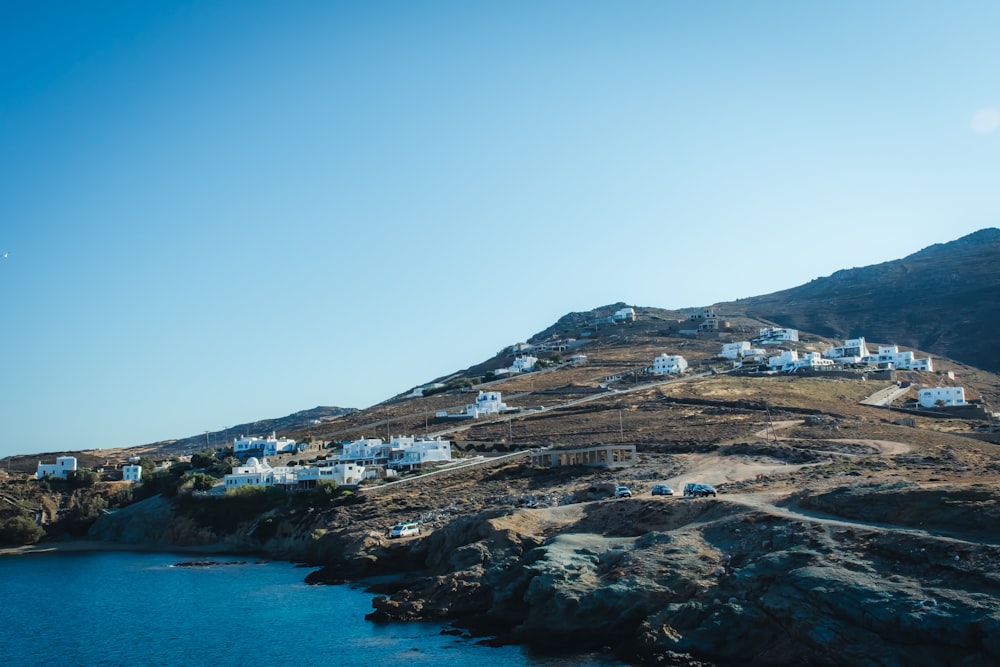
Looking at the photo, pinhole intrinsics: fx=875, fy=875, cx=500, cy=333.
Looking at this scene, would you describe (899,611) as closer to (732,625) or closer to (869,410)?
(732,625)

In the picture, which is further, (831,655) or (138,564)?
(138,564)

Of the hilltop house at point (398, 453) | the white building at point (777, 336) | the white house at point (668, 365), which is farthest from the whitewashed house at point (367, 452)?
the white building at point (777, 336)

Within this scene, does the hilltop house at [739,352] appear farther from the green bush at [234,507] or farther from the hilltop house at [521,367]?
the green bush at [234,507]

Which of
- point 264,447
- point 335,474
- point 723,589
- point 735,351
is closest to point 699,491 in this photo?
point 723,589

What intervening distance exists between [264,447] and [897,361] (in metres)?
88.3

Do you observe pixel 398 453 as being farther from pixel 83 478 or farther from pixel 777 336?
pixel 777 336

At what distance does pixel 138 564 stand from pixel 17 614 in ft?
62.4

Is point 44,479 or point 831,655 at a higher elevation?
point 44,479

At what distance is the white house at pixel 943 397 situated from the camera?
3659 inches

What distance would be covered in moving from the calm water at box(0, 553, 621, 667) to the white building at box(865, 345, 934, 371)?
307 ft

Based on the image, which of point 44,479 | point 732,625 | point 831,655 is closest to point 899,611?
point 831,655

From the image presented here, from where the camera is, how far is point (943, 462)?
57031 mm

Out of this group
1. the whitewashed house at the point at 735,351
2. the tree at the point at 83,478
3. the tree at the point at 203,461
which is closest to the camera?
the tree at the point at 83,478

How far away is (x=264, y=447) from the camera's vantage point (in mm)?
107125
